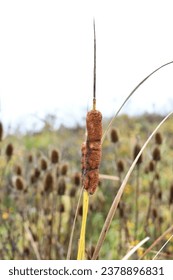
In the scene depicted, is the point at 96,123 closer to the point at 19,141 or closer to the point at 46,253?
the point at 46,253

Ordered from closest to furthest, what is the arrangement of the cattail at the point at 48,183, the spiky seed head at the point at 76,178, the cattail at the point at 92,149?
the cattail at the point at 92,149 → the cattail at the point at 48,183 → the spiky seed head at the point at 76,178

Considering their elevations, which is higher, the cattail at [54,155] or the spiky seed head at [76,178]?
the cattail at [54,155]

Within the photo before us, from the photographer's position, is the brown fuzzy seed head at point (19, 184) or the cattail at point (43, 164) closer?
the brown fuzzy seed head at point (19, 184)

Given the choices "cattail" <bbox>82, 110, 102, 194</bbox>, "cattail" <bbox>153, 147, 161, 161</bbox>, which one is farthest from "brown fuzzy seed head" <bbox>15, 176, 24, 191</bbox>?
"cattail" <bbox>82, 110, 102, 194</bbox>

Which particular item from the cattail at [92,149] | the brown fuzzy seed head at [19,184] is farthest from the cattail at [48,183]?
the cattail at [92,149]

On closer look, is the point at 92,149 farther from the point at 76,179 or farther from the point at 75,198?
the point at 75,198

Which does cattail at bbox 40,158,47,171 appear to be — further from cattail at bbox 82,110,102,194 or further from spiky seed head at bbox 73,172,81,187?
cattail at bbox 82,110,102,194

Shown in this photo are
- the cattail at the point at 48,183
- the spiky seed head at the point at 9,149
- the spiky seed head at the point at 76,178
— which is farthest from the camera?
the spiky seed head at the point at 76,178

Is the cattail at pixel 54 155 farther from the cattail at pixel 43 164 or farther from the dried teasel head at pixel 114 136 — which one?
the dried teasel head at pixel 114 136
